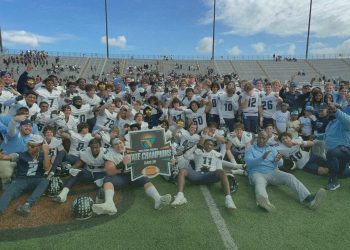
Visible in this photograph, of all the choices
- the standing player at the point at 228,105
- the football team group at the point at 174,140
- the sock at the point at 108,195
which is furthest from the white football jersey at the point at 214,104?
the sock at the point at 108,195

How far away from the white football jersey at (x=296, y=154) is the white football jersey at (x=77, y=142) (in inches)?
165

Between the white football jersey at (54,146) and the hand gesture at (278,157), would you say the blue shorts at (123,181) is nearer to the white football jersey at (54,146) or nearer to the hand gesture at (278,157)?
the white football jersey at (54,146)

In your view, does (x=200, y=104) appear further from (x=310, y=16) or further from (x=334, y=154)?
(x=310, y=16)

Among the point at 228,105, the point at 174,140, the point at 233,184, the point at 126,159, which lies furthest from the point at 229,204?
the point at 228,105

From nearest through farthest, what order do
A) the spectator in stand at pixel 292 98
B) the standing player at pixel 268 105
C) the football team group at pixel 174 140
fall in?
the football team group at pixel 174 140
the standing player at pixel 268 105
the spectator in stand at pixel 292 98

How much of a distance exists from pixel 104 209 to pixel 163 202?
0.92 m

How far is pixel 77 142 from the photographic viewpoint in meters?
7.02

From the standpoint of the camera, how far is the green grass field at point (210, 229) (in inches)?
167

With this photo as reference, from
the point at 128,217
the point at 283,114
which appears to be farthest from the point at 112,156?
the point at 283,114

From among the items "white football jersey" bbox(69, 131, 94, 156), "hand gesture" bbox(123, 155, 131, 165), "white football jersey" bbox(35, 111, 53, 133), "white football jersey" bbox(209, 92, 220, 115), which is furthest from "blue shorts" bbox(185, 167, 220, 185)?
"white football jersey" bbox(35, 111, 53, 133)

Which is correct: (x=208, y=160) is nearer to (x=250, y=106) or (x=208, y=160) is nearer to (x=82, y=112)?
(x=250, y=106)

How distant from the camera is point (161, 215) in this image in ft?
16.8

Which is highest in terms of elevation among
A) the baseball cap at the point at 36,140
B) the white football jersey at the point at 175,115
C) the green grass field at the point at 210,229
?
the white football jersey at the point at 175,115

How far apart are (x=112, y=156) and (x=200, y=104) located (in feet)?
12.0
